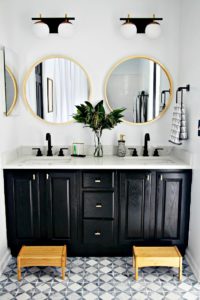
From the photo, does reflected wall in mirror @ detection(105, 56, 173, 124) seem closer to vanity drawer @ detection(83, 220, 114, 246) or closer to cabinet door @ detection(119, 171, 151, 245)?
cabinet door @ detection(119, 171, 151, 245)

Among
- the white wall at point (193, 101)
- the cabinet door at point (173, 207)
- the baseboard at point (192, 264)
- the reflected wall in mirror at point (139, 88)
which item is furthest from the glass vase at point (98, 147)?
the baseboard at point (192, 264)

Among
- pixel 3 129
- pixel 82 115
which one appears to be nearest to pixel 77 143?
pixel 82 115

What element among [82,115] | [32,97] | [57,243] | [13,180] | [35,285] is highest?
[32,97]

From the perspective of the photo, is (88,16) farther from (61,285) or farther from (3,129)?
(61,285)

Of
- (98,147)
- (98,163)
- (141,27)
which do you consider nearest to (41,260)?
(98,163)

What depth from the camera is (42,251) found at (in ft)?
7.63

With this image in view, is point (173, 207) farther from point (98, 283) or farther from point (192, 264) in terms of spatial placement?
point (98, 283)

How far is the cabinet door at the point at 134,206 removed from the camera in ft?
8.05

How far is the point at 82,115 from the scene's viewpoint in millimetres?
2703

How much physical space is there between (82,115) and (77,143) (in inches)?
12.8

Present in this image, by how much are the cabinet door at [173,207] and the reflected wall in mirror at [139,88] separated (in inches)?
29.6

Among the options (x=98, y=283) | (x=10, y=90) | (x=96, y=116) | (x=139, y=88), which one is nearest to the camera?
(x=98, y=283)

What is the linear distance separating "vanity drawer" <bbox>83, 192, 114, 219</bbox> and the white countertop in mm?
261

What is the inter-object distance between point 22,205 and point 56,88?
1245mm
